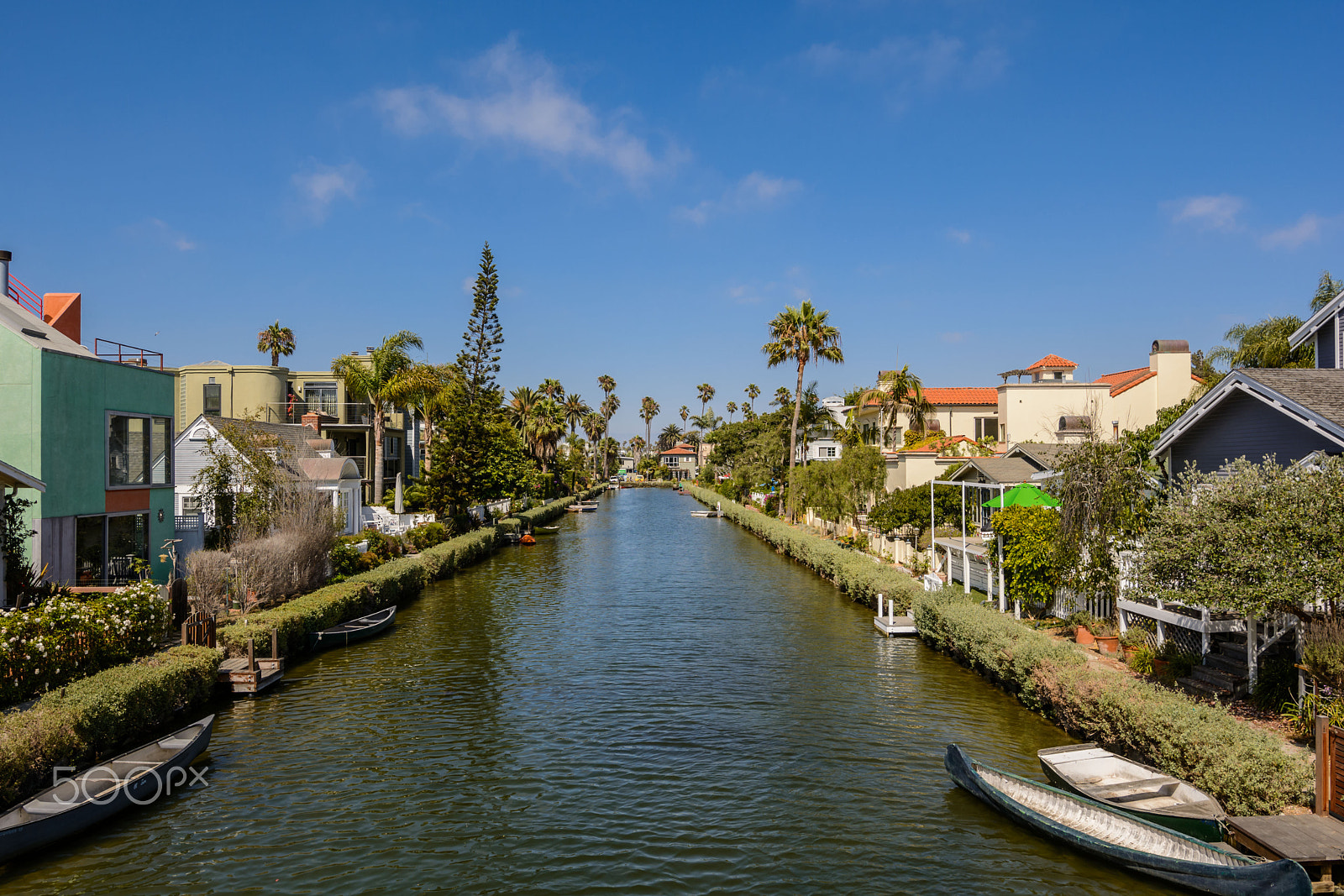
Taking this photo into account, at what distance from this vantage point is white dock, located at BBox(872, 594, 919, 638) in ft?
87.1

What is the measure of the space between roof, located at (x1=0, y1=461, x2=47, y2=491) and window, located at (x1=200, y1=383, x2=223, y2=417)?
46.0 metres

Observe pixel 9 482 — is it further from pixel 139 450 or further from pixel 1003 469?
pixel 1003 469

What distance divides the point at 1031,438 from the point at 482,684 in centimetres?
3981

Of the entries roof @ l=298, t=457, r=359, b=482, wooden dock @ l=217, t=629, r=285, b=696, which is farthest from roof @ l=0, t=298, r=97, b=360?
roof @ l=298, t=457, r=359, b=482

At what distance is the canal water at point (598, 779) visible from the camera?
451 inches

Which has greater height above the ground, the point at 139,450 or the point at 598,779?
the point at 139,450

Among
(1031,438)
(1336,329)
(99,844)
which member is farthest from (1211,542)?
(1031,438)

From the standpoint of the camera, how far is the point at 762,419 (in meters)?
110

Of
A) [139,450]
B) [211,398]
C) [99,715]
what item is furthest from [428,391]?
[99,715]

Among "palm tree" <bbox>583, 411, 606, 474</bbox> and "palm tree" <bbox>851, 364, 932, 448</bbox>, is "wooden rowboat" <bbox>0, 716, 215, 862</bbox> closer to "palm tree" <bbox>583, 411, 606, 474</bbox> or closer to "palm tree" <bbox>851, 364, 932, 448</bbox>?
"palm tree" <bbox>851, 364, 932, 448</bbox>

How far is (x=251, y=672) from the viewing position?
19500 millimetres

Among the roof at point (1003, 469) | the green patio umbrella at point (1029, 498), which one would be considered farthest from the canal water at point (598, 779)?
the roof at point (1003, 469)

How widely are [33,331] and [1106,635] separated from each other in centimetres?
3094

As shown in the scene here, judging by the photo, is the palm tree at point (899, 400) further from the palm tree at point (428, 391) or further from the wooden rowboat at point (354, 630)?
the wooden rowboat at point (354, 630)
